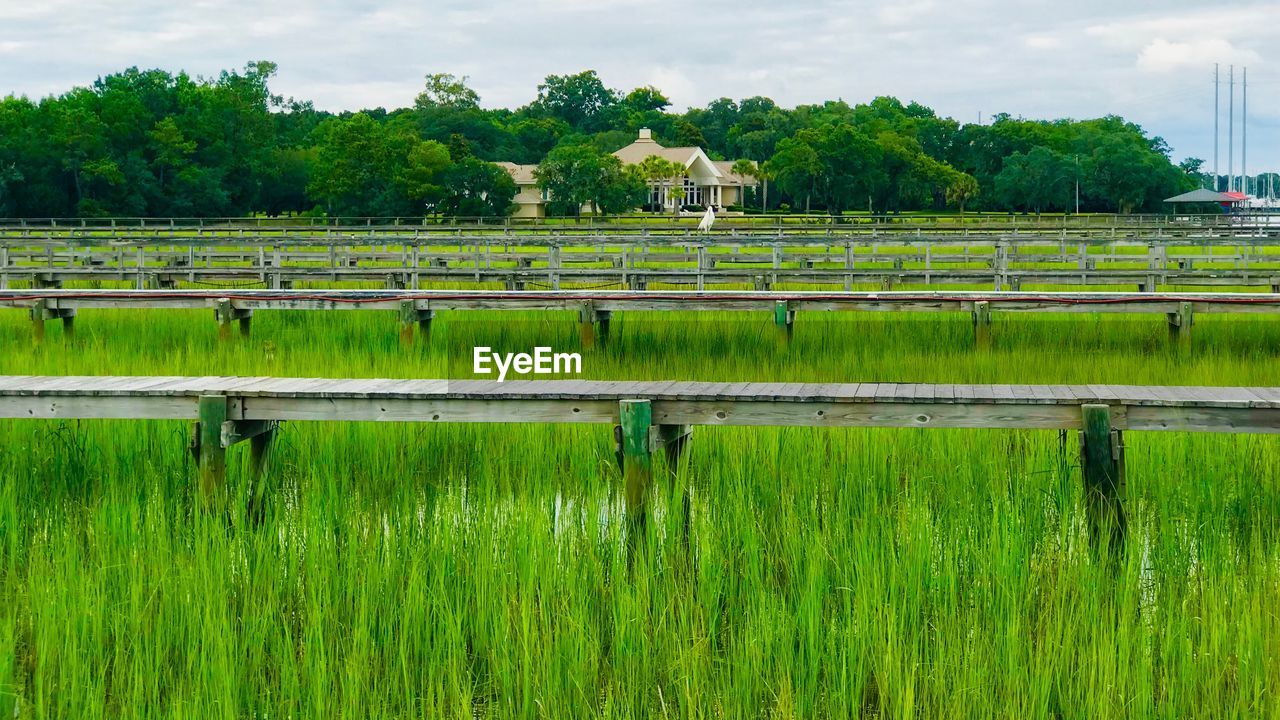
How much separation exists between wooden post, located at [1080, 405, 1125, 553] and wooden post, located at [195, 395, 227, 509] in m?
4.01

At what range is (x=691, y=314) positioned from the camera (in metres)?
17.7

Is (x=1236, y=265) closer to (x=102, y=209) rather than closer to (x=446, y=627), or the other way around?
(x=446, y=627)

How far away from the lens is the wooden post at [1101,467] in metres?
6.16

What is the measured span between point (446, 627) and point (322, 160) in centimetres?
7487

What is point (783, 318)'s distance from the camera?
46.3 feet

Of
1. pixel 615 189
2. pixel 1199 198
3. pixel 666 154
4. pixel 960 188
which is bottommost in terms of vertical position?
pixel 1199 198

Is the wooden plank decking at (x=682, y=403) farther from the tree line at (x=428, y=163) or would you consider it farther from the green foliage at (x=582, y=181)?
the green foliage at (x=582, y=181)

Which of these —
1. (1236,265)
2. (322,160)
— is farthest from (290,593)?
(322,160)

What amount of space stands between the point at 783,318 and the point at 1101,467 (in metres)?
7.97

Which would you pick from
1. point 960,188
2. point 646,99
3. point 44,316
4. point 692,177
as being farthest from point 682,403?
point 646,99

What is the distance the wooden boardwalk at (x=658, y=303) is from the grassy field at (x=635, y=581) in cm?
607

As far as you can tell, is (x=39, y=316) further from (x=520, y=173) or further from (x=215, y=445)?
(x=520, y=173)

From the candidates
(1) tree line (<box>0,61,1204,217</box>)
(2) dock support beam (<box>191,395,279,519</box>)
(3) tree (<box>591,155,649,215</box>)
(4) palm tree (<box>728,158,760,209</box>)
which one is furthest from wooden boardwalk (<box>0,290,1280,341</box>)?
(4) palm tree (<box>728,158,760,209</box>)

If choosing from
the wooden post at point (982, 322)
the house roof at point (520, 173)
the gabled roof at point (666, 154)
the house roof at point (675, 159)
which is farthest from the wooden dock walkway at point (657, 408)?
the gabled roof at point (666, 154)
